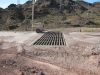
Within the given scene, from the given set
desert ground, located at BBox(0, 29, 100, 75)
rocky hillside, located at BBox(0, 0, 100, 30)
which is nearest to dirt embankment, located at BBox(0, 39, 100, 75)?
desert ground, located at BBox(0, 29, 100, 75)

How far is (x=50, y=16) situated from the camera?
60.1 m

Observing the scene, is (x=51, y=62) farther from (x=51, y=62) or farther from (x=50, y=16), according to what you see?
(x=50, y=16)

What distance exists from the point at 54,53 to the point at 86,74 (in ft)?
10.8

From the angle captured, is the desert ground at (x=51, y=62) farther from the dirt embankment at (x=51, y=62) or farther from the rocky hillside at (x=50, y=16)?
the rocky hillside at (x=50, y=16)

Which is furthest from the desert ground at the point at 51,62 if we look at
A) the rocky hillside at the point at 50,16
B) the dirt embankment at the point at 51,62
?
the rocky hillside at the point at 50,16

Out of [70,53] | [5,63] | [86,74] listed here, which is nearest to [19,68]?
[5,63]

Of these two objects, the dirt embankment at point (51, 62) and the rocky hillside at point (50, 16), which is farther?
the rocky hillside at point (50, 16)

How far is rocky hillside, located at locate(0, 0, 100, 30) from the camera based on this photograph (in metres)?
49.0

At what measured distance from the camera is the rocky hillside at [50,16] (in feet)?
161

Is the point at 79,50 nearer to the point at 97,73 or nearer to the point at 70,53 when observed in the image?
the point at 70,53

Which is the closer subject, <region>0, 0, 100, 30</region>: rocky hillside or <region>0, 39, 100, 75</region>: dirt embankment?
<region>0, 39, 100, 75</region>: dirt embankment

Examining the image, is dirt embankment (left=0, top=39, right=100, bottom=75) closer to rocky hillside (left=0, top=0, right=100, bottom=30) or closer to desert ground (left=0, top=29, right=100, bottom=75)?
desert ground (left=0, top=29, right=100, bottom=75)

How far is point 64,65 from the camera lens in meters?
9.43

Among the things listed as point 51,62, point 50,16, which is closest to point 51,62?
point 51,62
